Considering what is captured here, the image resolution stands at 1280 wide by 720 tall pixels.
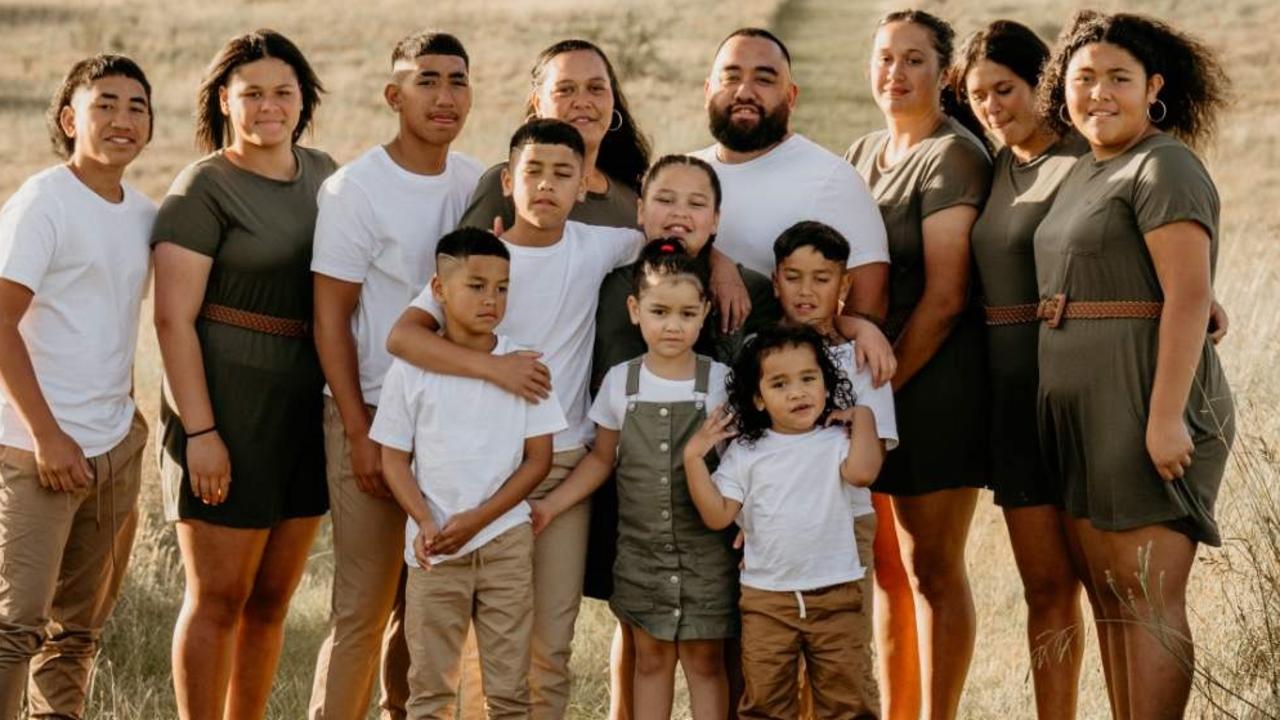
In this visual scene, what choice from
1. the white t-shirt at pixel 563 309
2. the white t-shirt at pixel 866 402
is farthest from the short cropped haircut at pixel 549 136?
the white t-shirt at pixel 866 402

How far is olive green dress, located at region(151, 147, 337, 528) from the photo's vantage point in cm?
483

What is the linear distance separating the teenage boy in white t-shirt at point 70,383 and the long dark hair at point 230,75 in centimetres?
20

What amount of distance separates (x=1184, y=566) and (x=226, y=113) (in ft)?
10.8

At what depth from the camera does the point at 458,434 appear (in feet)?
15.2

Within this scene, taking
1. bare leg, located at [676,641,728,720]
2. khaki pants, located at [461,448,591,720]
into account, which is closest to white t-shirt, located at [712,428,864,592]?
bare leg, located at [676,641,728,720]

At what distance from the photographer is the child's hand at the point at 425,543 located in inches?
180

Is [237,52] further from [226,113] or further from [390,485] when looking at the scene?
[390,485]

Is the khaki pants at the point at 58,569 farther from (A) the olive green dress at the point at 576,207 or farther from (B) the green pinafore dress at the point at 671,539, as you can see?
(B) the green pinafore dress at the point at 671,539

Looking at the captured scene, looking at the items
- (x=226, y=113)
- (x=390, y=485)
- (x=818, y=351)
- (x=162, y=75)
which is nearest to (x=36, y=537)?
(x=390, y=485)

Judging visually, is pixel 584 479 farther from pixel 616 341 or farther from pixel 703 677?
pixel 703 677

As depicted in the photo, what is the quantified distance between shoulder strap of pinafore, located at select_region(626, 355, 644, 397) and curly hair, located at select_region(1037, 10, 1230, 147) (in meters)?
1.54

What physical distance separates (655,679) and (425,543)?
0.83m

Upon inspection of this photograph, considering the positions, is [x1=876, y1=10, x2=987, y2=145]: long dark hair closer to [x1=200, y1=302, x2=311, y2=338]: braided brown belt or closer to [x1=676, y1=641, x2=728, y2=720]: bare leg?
[x1=676, y1=641, x2=728, y2=720]: bare leg

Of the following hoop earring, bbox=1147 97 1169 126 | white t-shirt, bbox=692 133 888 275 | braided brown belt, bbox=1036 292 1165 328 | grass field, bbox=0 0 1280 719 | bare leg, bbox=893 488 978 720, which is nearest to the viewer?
braided brown belt, bbox=1036 292 1165 328
